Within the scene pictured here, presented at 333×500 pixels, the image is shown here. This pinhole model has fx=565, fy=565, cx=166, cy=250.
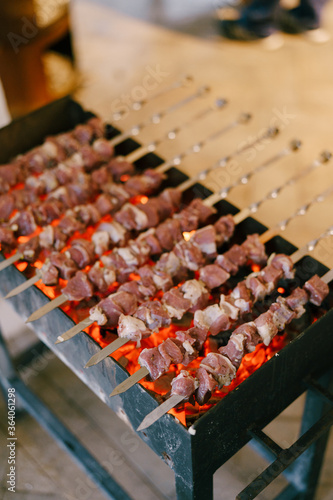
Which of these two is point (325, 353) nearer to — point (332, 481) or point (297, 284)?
point (297, 284)

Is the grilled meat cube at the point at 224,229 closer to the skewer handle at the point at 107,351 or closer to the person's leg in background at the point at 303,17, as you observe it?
the skewer handle at the point at 107,351

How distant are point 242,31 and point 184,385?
484cm

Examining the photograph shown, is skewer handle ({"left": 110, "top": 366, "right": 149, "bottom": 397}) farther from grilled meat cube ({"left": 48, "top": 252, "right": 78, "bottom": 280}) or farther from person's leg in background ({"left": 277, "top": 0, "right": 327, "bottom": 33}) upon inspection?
person's leg in background ({"left": 277, "top": 0, "right": 327, "bottom": 33})

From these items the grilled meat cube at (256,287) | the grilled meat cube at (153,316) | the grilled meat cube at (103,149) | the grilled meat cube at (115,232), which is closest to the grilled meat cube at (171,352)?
the grilled meat cube at (153,316)

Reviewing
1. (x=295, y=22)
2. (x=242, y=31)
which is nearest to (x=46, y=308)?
(x=242, y=31)

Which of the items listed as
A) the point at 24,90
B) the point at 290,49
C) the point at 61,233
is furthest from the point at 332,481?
the point at 290,49

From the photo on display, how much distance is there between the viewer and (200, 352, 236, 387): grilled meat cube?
1719 millimetres

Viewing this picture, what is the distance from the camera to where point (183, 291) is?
6.54 feet

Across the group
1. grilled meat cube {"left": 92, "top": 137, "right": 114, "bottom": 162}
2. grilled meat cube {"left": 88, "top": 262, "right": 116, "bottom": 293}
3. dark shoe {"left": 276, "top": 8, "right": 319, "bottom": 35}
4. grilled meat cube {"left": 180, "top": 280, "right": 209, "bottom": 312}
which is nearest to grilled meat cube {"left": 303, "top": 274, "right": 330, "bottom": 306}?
grilled meat cube {"left": 180, "top": 280, "right": 209, "bottom": 312}

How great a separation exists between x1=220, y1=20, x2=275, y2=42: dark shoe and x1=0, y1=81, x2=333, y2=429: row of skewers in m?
3.29

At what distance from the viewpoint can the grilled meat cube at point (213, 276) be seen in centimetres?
203

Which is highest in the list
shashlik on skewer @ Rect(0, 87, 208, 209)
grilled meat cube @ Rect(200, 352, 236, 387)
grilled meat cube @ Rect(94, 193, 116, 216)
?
shashlik on skewer @ Rect(0, 87, 208, 209)

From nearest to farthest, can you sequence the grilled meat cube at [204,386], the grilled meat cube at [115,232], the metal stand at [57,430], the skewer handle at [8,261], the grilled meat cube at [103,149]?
the grilled meat cube at [204,386]
the skewer handle at [8,261]
the grilled meat cube at [115,232]
the metal stand at [57,430]
the grilled meat cube at [103,149]

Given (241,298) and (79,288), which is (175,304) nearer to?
(241,298)
